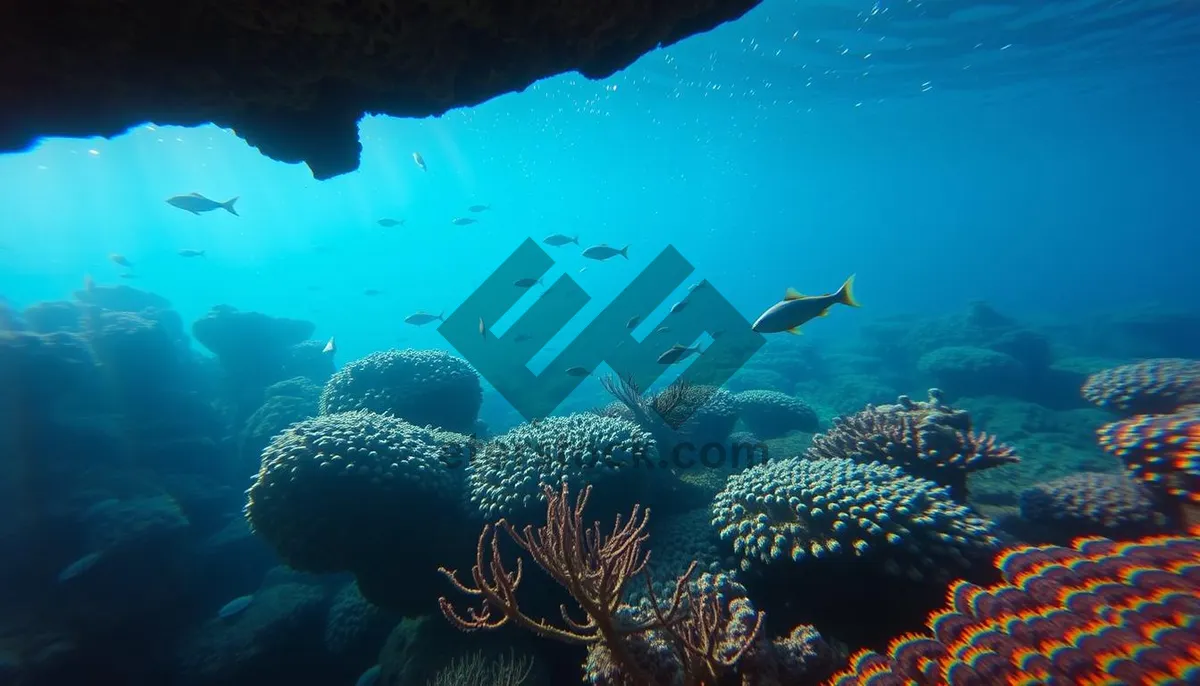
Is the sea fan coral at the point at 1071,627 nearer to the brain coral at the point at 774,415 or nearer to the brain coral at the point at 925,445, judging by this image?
the brain coral at the point at 925,445

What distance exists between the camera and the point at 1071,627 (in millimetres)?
2264

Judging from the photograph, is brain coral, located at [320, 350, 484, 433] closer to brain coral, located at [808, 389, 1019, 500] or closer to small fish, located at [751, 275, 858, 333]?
small fish, located at [751, 275, 858, 333]

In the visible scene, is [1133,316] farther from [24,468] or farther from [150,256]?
[150,256]

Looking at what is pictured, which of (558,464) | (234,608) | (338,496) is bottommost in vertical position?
(558,464)

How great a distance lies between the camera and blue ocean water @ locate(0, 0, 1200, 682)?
1986 cm

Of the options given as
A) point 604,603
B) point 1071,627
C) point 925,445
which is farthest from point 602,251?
point 1071,627

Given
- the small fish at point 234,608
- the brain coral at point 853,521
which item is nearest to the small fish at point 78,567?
the small fish at point 234,608

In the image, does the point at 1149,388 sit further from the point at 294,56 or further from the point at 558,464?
the point at 294,56

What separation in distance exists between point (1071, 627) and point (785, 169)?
63.5m

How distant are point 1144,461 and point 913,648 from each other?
401 cm

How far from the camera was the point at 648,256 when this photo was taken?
470ft

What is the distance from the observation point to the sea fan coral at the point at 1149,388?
6.32 metres

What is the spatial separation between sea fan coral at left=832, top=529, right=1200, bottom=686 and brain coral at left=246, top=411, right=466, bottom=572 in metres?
4.07

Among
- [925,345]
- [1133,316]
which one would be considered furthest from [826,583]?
[1133,316]
